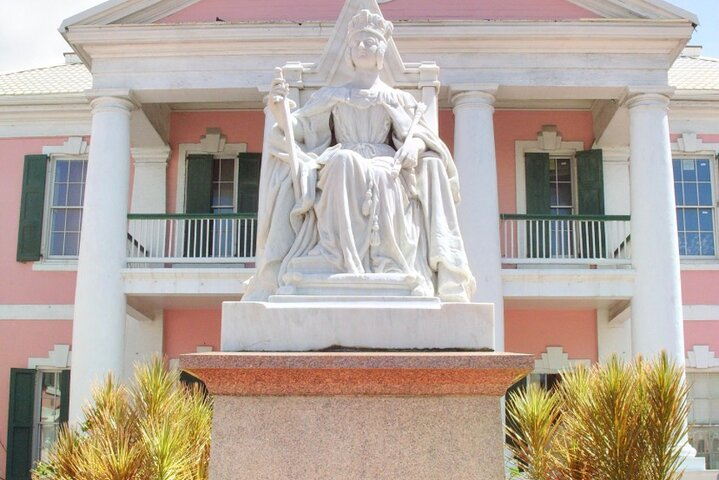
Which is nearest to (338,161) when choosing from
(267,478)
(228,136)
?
(267,478)

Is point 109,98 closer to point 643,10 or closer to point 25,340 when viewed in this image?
point 25,340

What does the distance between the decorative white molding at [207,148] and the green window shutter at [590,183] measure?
17.4 feet

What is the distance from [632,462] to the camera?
7.21 metres

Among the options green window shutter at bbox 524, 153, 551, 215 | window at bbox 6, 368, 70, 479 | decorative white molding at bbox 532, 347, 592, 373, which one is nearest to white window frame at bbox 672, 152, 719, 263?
green window shutter at bbox 524, 153, 551, 215

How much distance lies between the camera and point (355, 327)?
504cm

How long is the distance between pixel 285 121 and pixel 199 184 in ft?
34.6

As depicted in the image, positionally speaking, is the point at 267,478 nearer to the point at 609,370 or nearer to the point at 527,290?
the point at 609,370

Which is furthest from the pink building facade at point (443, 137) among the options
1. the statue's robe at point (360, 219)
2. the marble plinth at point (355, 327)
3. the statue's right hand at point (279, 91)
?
the marble plinth at point (355, 327)

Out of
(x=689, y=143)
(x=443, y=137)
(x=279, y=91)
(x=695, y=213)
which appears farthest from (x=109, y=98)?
(x=695, y=213)

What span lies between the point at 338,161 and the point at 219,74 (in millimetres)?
8933

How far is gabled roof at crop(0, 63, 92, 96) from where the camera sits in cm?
1742

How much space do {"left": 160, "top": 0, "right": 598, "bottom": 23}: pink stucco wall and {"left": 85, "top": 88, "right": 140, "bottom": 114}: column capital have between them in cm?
134

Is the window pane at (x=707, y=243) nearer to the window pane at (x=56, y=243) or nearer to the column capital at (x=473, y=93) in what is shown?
the column capital at (x=473, y=93)

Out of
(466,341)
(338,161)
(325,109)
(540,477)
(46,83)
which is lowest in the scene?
(540,477)
